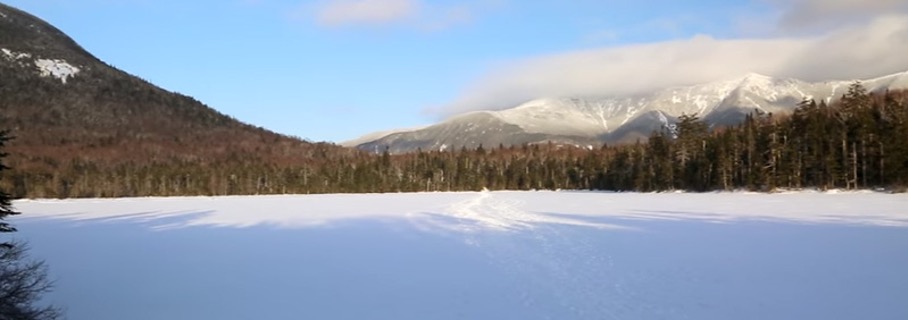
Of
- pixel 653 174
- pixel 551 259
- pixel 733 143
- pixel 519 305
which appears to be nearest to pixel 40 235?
pixel 551 259

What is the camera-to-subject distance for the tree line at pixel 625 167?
205ft

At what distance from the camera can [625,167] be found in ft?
319

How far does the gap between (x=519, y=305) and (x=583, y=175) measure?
103 m

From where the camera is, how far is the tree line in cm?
6262

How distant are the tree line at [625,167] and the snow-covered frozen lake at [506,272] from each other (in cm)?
3765

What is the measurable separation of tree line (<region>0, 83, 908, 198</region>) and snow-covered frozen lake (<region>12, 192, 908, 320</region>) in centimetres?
3765

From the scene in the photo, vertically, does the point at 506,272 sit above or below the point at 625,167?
below

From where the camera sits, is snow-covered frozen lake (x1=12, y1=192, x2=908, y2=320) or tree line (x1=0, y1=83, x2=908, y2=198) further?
tree line (x1=0, y1=83, x2=908, y2=198)

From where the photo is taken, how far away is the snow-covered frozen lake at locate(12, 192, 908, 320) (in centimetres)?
1206

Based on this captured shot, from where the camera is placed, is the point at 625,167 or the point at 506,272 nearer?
the point at 506,272

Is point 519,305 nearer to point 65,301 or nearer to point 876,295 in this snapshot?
point 876,295

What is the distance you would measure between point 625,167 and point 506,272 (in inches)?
3330

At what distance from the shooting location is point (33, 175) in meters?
116

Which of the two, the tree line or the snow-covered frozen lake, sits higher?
the tree line
